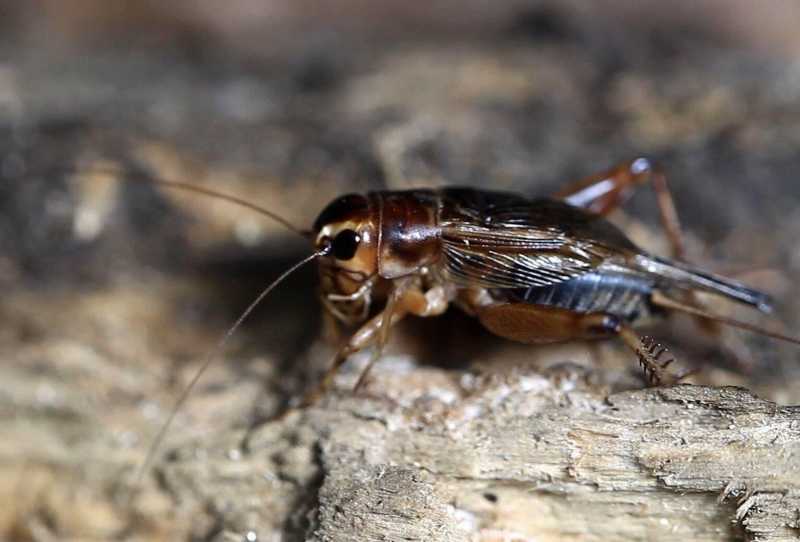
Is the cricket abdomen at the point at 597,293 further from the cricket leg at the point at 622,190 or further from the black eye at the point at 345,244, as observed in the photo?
the black eye at the point at 345,244

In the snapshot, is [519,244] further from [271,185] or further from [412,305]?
[271,185]

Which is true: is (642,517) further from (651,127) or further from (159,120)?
(159,120)

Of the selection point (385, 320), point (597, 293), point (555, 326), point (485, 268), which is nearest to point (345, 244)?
point (385, 320)

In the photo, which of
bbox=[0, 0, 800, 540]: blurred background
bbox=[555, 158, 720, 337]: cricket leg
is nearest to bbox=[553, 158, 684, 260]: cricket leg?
bbox=[555, 158, 720, 337]: cricket leg

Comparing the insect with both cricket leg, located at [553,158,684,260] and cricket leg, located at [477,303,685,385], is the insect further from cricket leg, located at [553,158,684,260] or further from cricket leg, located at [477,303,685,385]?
cricket leg, located at [553,158,684,260]

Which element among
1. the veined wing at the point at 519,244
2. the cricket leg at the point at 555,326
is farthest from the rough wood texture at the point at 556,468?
the veined wing at the point at 519,244
